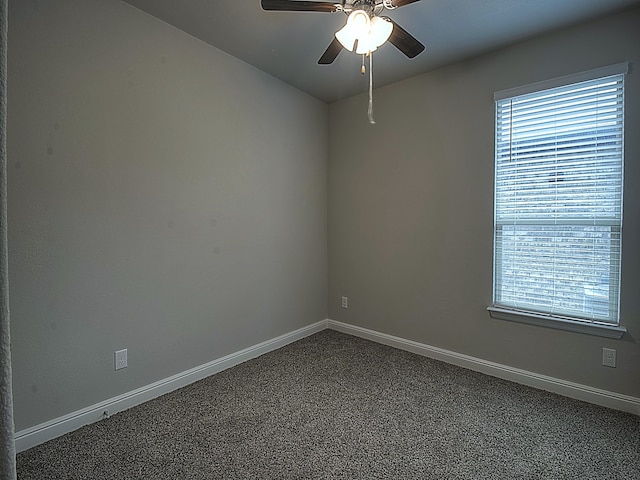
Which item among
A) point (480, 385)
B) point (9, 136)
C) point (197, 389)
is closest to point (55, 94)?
point (9, 136)

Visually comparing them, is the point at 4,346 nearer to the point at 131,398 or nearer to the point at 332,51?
the point at 332,51

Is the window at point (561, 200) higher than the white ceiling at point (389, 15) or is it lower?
lower

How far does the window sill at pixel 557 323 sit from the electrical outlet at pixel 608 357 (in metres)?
0.10

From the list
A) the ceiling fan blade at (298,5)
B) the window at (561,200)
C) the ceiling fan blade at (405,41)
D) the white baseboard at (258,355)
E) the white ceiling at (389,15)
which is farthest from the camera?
the window at (561,200)

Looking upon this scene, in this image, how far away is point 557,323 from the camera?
2465mm

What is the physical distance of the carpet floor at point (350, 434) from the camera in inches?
67.5

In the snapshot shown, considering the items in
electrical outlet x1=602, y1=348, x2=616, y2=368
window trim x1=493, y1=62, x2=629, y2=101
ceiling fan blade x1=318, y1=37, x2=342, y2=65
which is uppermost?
ceiling fan blade x1=318, y1=37, x2=342, y2=65

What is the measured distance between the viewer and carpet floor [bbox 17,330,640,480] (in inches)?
67.5

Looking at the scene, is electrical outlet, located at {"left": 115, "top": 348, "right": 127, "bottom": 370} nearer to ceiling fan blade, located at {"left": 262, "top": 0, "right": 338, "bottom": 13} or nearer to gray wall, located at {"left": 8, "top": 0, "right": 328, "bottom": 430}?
gray wall, located at {"left": 8, "top": 0, "right": 328, "bottom": 430}

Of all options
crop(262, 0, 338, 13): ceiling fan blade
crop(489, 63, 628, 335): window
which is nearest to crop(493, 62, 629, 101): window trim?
crop(489, 63, 628, 335): window

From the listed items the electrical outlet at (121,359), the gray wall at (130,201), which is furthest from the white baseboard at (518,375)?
the electrical outlet at (121,359)

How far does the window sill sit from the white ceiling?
6.48 ft

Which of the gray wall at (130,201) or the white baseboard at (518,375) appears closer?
the gray wall at (130,201)

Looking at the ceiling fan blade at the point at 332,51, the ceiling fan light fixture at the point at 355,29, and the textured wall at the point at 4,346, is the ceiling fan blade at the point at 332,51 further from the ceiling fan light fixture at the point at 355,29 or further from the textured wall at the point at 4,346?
the textured wall at the point at 4,346
